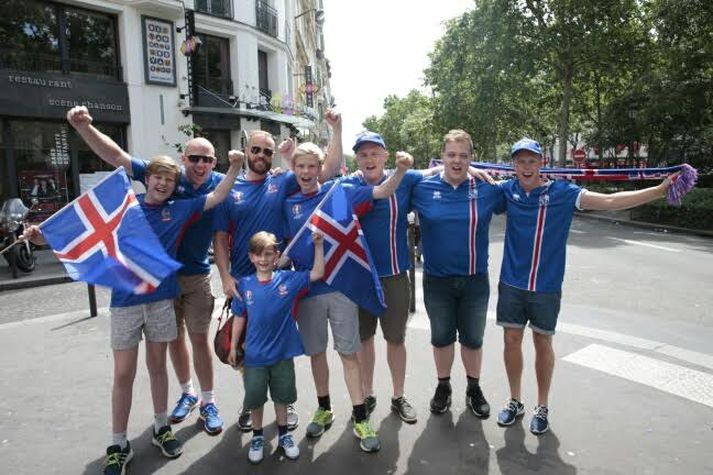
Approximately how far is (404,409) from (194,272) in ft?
6.09

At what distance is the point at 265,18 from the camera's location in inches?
938

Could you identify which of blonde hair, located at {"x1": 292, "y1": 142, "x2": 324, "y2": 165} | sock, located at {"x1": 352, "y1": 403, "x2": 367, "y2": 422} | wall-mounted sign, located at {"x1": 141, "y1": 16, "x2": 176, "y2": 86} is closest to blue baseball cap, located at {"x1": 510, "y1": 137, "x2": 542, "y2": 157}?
blonde hair, located at {"x1": 292, "y1": 142, "x2": 324, "y2": 165}

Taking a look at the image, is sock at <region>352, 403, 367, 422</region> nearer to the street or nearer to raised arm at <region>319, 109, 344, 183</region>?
the street

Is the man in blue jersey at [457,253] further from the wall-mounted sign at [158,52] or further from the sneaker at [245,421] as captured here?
the wall-mounted sign at [158,52]

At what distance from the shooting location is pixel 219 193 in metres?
3.57

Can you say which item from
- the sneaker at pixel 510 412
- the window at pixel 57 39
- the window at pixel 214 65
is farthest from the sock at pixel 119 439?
the window at pixel 214 65

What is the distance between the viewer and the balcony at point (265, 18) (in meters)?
23.1

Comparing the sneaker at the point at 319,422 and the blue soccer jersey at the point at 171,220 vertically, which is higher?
the blue soccer jersey at the point at 171,220

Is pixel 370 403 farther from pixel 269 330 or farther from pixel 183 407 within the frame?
pixel 183 407

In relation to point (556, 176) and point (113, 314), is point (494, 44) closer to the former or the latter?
point (556, 176)

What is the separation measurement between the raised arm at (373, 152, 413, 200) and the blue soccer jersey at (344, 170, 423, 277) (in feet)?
0.40

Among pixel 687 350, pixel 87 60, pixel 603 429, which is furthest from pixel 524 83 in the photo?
pixel 603 429

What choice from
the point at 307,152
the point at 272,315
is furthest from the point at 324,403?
the point at 307,152

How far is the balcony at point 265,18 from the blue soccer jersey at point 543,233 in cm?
2191
